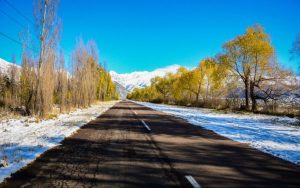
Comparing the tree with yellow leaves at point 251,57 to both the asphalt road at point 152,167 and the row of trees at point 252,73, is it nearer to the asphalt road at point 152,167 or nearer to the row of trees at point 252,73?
the row of trees at point 252,73

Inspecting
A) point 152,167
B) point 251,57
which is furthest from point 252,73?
point 152,167

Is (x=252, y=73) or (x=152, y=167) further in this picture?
(x=252, y=73)

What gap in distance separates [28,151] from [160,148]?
3.87m

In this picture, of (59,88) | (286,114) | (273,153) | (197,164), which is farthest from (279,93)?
(197,164)

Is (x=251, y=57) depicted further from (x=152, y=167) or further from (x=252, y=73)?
(x=152, y=167)

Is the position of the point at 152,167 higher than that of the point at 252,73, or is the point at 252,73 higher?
the point at 252,73

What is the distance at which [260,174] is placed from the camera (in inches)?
242

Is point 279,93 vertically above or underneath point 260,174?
above

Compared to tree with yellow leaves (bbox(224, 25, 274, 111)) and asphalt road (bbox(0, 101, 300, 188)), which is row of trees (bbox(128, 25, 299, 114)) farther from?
asphalt road (bbox(0, 101, 300, 188))

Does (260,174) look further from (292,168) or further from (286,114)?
(286,114)

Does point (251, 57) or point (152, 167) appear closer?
point (152, 167)

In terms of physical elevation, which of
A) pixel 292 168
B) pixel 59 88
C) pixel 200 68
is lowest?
pixel 292 168

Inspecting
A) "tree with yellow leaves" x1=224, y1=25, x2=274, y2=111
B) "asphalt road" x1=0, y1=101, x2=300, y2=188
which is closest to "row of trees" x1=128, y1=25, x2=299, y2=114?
"tree with yellow leaves" x1=224, y1=25, x2=274, y2=111

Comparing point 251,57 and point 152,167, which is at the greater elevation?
point 251,57
